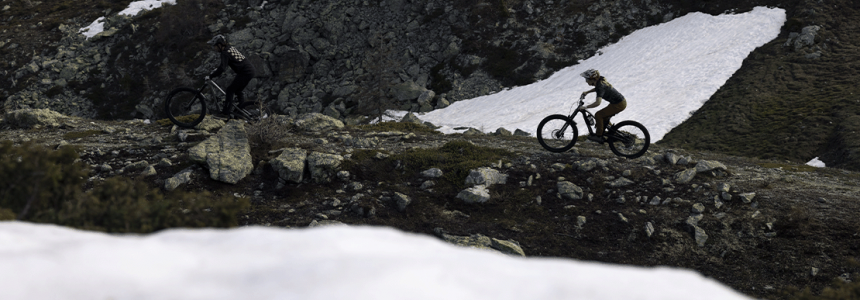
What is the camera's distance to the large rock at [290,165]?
402 inches

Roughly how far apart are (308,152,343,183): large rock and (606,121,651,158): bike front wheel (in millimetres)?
7337

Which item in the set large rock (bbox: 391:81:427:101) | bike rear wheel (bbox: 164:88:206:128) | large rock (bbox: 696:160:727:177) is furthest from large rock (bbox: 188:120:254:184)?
large rock (bbox: 391:81:427:101)

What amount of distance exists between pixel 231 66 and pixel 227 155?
2.60 metres

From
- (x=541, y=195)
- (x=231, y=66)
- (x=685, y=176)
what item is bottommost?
(x=541, y=195)

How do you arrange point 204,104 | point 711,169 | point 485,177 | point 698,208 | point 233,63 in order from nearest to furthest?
point 698,208
point 711,169
point 485,177
point 233,63
point 204,104

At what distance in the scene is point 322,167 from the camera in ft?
34.4

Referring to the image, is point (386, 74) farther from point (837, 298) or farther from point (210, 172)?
point (837, 298)

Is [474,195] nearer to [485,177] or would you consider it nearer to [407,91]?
[485,177]

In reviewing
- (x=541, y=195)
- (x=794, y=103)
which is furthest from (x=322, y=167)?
(x=794, y=103)

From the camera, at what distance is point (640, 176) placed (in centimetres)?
1015

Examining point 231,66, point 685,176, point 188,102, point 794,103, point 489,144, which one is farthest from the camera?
point 794,103

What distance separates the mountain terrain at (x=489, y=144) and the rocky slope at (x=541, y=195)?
0.04 metres

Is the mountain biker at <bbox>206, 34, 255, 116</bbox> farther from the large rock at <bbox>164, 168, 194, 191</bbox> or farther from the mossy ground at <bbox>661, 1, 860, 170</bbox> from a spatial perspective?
the mossy ground at <bbox>661, 1, 860, 170</bbox>

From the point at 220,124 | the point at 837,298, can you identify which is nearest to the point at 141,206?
the point at 837,298
